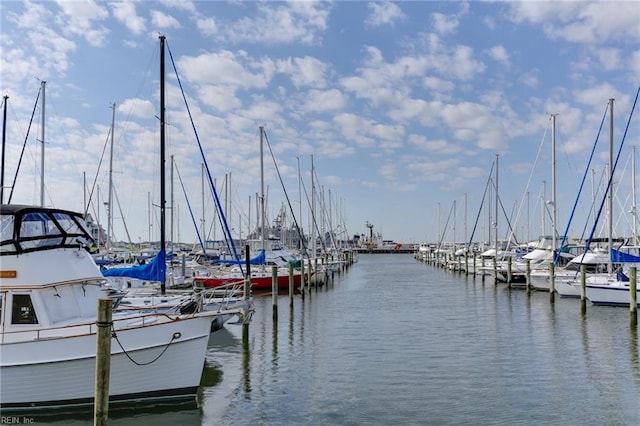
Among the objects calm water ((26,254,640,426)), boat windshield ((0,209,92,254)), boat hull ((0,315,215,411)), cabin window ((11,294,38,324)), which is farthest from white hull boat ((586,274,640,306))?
cabin window ((11,294,38,324))

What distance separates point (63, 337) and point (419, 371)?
9.85 metres

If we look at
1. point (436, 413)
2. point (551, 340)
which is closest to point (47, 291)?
point (436, 413)

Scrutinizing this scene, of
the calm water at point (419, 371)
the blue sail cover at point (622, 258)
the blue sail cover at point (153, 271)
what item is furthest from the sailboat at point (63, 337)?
the blue sail cover at point (622, 258)

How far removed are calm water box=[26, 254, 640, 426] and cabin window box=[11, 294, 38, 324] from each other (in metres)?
2.19

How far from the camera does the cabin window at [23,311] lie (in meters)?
12.9

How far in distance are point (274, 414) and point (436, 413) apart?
12.1 ft

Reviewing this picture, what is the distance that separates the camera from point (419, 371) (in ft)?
55.4

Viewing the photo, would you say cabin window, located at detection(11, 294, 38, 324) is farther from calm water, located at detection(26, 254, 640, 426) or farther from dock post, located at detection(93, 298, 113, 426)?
dock post, located at detection(93, 298, 113, 426)

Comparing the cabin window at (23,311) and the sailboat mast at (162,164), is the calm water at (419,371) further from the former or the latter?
A: the sailboat mast at (162,164)

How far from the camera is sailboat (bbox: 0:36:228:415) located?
12.2 meters

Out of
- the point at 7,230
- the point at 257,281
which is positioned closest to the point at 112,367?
the point at 7,230

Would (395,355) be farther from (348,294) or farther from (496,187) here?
(496,187)

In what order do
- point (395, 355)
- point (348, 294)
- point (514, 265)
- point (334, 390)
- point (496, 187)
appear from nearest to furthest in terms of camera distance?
point (334, 390), point (395, 355), point (348, 294), point (514, 265), point (496, 187)

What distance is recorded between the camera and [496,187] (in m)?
63.0
